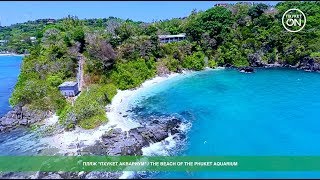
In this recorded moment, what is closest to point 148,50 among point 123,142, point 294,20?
point 123,142

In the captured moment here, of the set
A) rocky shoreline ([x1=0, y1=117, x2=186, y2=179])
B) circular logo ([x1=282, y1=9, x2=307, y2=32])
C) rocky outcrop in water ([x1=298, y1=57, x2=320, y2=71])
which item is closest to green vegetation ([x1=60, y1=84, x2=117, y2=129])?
rocky shoreline ([x1=0, y1=117, x2=186, y2=179])

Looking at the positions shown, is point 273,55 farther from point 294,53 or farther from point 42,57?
point 42,57

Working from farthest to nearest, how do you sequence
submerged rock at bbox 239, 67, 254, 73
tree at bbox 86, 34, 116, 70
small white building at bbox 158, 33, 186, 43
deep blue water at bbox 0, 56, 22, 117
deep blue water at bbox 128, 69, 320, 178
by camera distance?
small white building at bbox 158, 33, 186, 43 < submerged rock at bbox 239, 67, 254, 73 < tree at bbox 86, 34, 116, 70 < deep blue water at bbox 0, 56, 22, 117 < deep blue water at bbox 128, 69, 320, 178

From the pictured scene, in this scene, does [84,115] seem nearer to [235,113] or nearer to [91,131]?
[91,131]

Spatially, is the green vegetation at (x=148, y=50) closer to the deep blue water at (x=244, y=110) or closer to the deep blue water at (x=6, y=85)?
the deep blue water at (x=6, y=85)

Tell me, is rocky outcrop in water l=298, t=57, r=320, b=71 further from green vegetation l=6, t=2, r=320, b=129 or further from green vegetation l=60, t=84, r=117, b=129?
green vegetation l=60, t=84, r=117, b=129

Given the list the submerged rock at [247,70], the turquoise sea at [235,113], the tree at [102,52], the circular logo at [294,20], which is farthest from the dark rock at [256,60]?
the tree at [102,52]

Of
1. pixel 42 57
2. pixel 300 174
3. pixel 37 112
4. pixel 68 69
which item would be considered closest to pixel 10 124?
pixel 37 112
